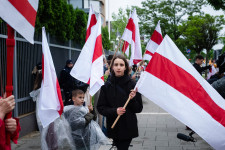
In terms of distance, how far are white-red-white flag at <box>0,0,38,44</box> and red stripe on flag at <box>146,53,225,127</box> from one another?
1.88 meters

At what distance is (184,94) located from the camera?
3.85 metres

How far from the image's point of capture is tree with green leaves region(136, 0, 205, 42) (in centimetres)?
4362

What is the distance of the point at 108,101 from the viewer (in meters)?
4.35

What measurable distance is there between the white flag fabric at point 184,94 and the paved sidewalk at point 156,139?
3039mm

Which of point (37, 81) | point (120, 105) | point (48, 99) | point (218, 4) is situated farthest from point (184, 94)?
point (218, 4)

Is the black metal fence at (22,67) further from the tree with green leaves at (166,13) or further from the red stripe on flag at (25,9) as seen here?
the tree with green leaves at (166,13)

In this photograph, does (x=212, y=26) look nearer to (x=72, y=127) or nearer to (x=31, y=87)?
(x=31, y=87)

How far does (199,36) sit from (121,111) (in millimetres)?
28333

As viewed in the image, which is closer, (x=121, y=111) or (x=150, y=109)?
(x=121, y=111)

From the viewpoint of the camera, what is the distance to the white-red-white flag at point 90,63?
224 inches

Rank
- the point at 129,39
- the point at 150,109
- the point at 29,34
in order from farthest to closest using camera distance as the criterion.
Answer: the point at 150,109
the point at 129,39
the point at 29,34

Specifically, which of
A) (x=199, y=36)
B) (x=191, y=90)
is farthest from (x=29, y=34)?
(x=199, y=36)

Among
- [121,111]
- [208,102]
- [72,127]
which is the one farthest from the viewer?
→ [72,127]

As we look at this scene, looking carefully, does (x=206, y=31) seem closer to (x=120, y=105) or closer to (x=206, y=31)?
(x=206, y=31)
